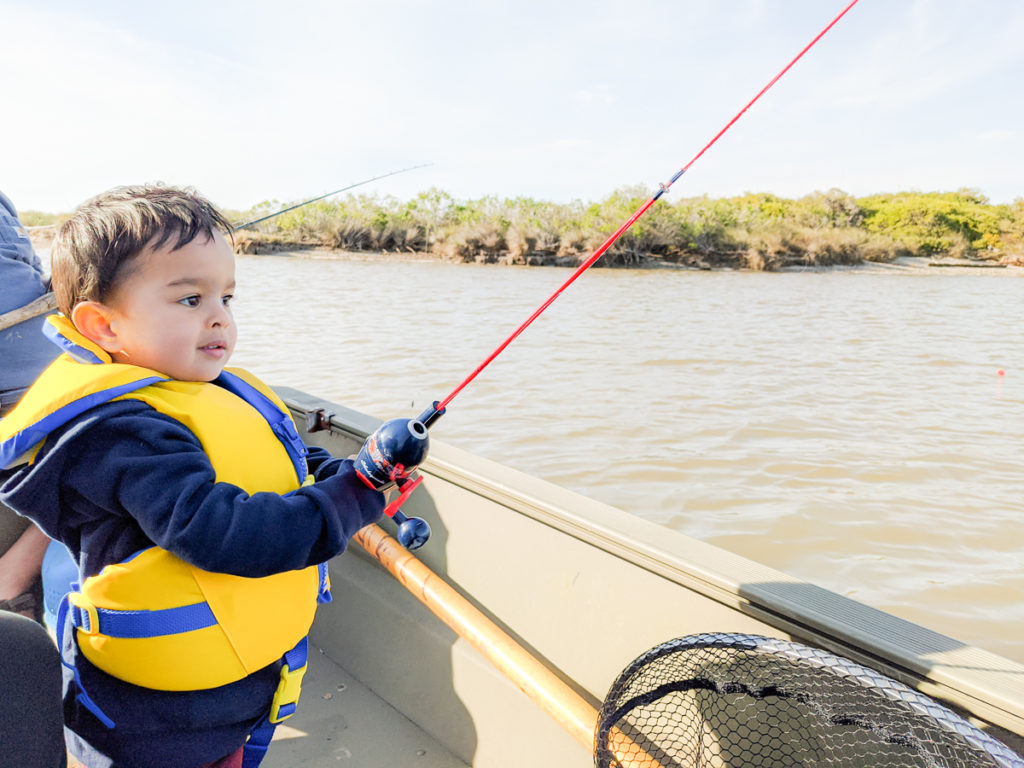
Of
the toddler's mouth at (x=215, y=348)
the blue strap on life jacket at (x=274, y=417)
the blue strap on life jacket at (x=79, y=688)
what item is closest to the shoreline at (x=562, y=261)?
the blue strap on life jacket at (x=274, y=417)

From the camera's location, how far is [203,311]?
1.09 metres

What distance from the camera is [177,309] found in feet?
3.48

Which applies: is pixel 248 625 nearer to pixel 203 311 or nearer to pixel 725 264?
pixel 203 311

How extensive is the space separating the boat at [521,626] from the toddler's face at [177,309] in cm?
80

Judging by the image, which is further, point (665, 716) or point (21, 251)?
point (21, 251)

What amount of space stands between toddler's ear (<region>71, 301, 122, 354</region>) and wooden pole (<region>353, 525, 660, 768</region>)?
658 mm

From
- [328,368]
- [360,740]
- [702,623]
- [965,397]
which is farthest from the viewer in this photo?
[328,368]

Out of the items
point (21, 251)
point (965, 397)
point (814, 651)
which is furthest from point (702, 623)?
point (965, 397)

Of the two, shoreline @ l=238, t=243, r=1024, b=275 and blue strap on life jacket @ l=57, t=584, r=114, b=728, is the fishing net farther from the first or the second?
shoreline @ l=238, t=243, r=1024, b=275

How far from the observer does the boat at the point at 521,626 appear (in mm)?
1146

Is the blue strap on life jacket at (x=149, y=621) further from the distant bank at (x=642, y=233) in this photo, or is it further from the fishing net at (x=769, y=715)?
the distant bank at (x=642, y=233)

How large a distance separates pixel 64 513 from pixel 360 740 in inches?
47.6

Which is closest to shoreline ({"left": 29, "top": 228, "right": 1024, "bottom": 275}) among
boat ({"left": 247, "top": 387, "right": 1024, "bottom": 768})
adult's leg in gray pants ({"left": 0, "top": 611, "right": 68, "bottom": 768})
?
boat ({"left": 247, "top": 387, "right": 1024, "bottom": 768})

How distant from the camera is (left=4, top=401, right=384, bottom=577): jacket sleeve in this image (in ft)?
3.07
